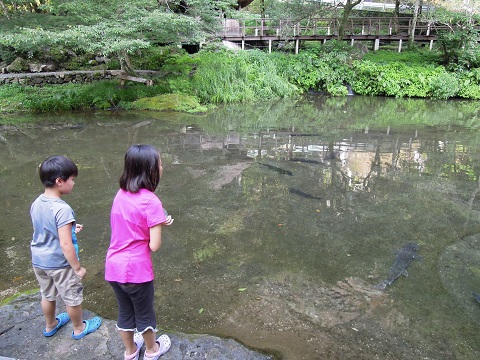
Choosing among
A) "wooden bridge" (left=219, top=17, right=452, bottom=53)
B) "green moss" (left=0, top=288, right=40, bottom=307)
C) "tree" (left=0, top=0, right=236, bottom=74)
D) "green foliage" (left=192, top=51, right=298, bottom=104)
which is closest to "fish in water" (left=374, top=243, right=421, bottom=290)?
"green moss" (left=0, top=288, right=40, bottom=307)

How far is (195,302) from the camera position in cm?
329

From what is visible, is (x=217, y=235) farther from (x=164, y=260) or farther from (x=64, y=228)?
(x=64, y=228)

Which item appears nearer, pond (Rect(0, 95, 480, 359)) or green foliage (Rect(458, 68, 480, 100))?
pond (Rect(0, 95, 480, 359))

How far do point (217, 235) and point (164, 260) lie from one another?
30.1 inches

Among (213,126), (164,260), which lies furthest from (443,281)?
(213,126)

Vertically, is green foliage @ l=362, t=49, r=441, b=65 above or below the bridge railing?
below

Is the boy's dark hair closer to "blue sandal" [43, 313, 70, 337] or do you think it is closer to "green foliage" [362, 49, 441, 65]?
"blue sandal" [43, 313, 70, 337]

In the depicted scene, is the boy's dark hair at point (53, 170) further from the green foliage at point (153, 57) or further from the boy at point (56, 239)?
the green foliage at point (153, 57)

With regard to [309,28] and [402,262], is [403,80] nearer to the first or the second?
[309,28]

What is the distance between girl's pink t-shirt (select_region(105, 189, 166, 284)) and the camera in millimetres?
2080

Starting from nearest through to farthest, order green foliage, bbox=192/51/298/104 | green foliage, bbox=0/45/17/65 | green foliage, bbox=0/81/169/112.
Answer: green foliage, bbox=0/81/169/112, green foliage, bbox=192/51/298/104, green foliage, bbox=0/45/17/65

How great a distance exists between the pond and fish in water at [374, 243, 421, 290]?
65 millimetres

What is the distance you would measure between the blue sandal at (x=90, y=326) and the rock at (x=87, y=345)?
0.03 meters

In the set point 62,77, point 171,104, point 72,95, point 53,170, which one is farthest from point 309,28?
point 53,170
